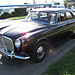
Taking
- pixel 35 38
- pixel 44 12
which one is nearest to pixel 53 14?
pixel 44 12

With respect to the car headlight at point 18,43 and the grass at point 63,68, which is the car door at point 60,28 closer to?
the grass at point 63,68

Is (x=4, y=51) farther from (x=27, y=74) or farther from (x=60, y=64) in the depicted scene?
(x=60, y=64)

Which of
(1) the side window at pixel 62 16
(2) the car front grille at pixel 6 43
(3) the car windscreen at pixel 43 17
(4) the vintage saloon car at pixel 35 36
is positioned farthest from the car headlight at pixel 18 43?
(1) the side window at pixel 62 16

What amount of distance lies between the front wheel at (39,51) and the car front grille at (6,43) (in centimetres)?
78

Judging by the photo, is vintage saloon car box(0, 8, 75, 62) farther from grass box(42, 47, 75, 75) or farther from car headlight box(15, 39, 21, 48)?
grass box(42, 47, 75, 75)

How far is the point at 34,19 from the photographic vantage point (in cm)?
477

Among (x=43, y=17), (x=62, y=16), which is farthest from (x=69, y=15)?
(x=43, y=17)

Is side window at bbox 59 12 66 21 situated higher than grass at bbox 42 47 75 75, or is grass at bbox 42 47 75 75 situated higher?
side window at bbox 59 12 66 21

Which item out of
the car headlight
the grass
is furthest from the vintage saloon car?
the grass

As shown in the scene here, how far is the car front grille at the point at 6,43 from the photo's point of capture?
320cm

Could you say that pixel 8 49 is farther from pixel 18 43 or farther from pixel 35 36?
pixel 35 36

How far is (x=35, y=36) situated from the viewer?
328 cm

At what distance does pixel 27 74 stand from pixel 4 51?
3.52ft

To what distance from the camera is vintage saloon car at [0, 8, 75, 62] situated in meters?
3.11
